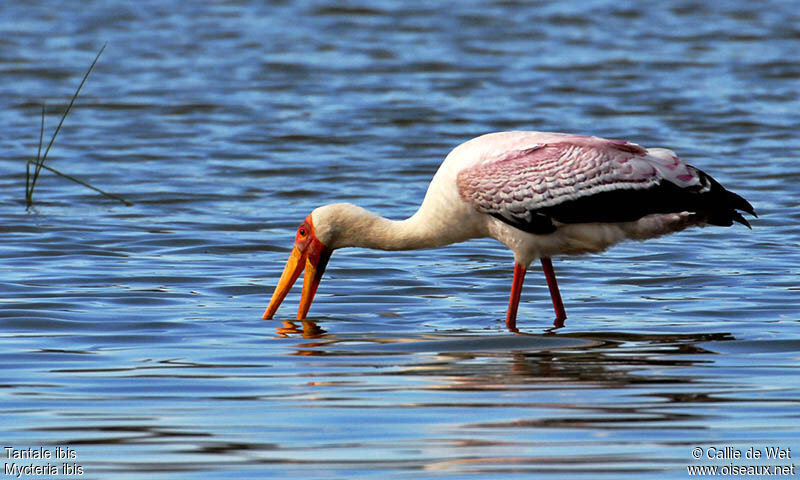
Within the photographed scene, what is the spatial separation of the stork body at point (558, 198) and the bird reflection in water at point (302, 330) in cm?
23

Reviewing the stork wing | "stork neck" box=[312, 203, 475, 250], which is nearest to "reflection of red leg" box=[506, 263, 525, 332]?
the stork wing

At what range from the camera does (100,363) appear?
7.31 meters

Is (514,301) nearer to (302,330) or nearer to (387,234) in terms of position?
(387,234)

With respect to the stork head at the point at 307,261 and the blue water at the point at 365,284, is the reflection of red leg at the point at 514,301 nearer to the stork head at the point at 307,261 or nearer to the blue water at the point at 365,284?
the blue water at the point at 365,284

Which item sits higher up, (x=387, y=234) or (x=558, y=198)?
(x=558, y=198)

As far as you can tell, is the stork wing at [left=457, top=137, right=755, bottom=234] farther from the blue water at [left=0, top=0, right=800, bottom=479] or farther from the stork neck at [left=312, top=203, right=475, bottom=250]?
the blue water at [left=0, top=0, right=800, bottom=479]

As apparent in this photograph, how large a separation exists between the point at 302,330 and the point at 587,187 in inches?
66.5

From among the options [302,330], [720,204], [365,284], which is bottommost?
[365,284]

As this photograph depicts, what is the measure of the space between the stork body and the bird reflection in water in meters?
0.23

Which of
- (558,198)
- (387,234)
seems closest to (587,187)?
(558,198)

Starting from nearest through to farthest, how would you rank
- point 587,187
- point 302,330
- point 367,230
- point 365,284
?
point 302,330
point 587,187
point 367,230
point 365,284

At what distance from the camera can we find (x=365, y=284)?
387 inches

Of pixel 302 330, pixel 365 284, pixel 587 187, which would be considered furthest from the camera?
pixel 365 284

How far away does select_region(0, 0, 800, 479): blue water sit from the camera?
5.93 meters
